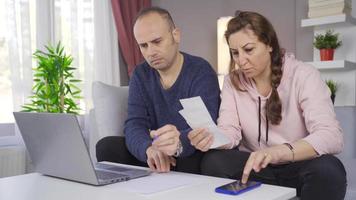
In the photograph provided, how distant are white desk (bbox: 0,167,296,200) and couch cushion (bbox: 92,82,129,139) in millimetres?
773

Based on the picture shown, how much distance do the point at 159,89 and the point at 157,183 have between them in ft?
2.10

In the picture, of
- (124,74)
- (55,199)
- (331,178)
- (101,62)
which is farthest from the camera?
(124,74)

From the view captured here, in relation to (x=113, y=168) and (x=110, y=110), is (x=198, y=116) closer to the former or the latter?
(x=113, y=168)

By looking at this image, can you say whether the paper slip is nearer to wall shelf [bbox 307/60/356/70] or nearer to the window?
wall shelf [bbox 307/60/356/70]

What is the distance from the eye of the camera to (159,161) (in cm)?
120

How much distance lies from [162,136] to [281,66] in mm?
539

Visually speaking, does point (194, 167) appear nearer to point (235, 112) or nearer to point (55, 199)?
point (235, 112)

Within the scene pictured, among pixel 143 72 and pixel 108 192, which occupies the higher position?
pixel 143 72

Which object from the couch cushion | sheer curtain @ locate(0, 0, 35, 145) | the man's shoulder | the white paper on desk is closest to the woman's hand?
the white paper on desk

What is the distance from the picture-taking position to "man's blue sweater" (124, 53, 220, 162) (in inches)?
58.9

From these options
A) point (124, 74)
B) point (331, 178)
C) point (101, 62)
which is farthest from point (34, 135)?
point (124, 74)

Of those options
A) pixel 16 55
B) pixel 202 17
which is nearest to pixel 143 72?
pixel 16 55

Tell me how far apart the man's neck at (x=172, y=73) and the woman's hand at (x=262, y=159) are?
0.60 meters

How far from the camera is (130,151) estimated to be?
1438 millimetres
